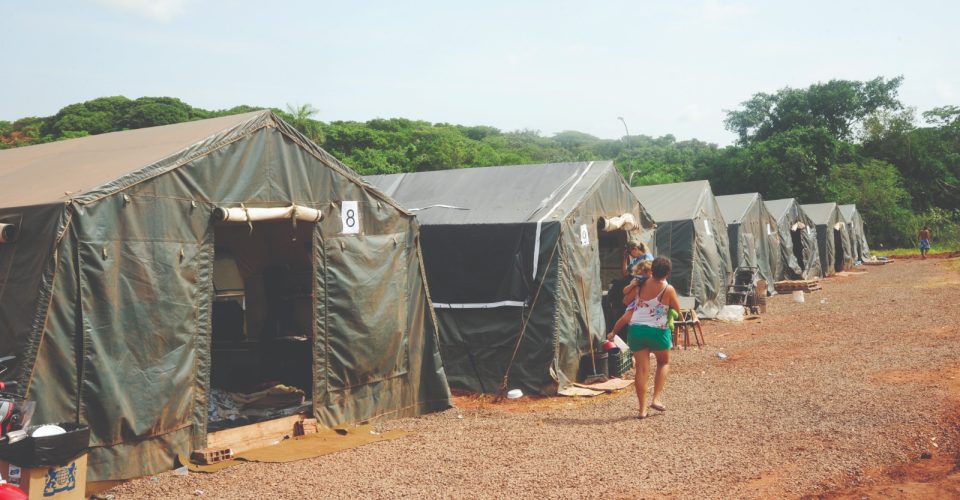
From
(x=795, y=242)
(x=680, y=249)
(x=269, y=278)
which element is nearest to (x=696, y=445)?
(x=269, y=278)

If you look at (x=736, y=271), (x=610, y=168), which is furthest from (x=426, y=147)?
(x=610, y=168)

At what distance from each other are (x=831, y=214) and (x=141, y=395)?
29.8 metres

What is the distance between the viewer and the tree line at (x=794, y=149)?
43625 mm

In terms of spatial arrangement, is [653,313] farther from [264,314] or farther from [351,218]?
[264,314]

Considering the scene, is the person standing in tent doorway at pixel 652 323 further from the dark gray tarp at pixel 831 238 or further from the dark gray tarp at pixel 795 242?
the dark gray tarp at pixel 831 238

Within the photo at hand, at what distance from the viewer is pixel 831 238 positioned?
98.6 feet

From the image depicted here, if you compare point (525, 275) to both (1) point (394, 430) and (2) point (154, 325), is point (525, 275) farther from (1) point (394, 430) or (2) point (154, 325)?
(2) point (154, 325)

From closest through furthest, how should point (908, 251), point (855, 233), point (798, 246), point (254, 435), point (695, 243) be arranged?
point (254, 435) → point (695, 243) → point (798, 246) → point (855, 233) → point (908, 251)

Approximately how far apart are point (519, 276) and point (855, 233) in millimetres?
30343

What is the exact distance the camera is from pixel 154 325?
5.97 meters

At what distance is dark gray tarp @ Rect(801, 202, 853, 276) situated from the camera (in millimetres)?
29344

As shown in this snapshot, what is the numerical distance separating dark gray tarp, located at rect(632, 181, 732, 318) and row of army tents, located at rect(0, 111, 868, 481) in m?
3.27

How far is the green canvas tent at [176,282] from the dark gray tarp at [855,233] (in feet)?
102

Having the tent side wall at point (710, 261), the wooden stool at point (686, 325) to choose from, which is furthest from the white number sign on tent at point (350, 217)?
the tent side wall at point (710, 261)
